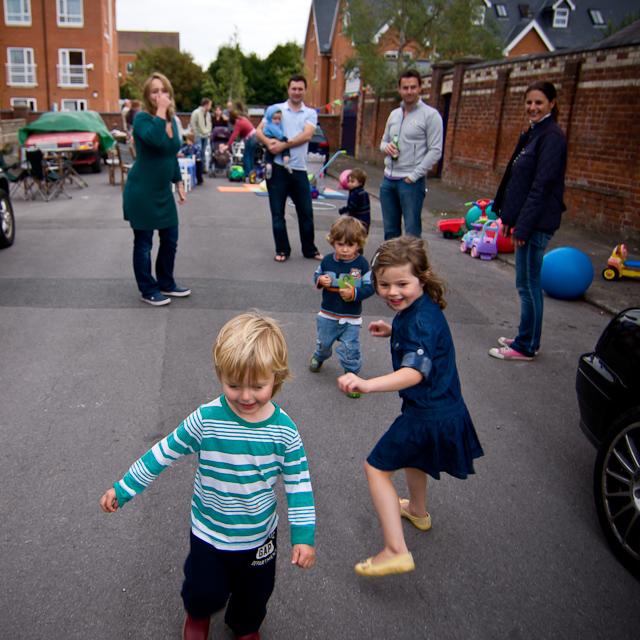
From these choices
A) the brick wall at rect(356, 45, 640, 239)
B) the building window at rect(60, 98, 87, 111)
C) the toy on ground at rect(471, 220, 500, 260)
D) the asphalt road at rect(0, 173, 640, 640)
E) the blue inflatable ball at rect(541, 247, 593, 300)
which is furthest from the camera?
the building window at rect(60, 98, 87, 111)

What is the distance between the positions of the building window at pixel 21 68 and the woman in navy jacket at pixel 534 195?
46164 millimetres

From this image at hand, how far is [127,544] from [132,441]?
93cm

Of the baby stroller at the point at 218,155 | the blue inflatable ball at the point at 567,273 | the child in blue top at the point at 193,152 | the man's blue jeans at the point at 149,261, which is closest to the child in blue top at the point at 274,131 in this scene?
the man's blue jeans at the point at 149,261

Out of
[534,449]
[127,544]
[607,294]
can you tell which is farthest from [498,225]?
[127,544]

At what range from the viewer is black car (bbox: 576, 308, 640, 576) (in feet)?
8.64

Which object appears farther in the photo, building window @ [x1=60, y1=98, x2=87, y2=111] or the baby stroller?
building window @ [x1=60, y1=98, x2=87, y2=111]

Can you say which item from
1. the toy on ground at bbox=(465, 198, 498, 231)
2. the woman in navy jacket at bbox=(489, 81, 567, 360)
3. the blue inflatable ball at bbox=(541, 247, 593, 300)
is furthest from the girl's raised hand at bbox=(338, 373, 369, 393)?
the toy on ground at bbox=(465, 198, 498, 231)

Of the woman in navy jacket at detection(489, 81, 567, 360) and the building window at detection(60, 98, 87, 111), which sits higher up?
the building window at detection(60, 98, 87, 111)

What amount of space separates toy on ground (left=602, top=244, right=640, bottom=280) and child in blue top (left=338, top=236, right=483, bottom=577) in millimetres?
5923

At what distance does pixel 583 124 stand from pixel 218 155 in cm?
1078

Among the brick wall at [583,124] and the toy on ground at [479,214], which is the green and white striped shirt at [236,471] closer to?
the toy on ground at [479,214]

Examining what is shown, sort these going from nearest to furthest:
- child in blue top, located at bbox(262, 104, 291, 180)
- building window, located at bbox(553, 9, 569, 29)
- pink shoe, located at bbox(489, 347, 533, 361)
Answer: pink shoe, located at bbox(489, 347, 533, 361)
child in blue top, located at bbox(262, 104, 291, 180)
building window, located at bbox(553, 9, 569, 29)

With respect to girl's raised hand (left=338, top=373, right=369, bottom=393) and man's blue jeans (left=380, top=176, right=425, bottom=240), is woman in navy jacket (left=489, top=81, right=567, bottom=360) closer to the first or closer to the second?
man's blue jeans (left=380, top=176, right=425, bottom=240)

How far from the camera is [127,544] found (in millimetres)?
2641
